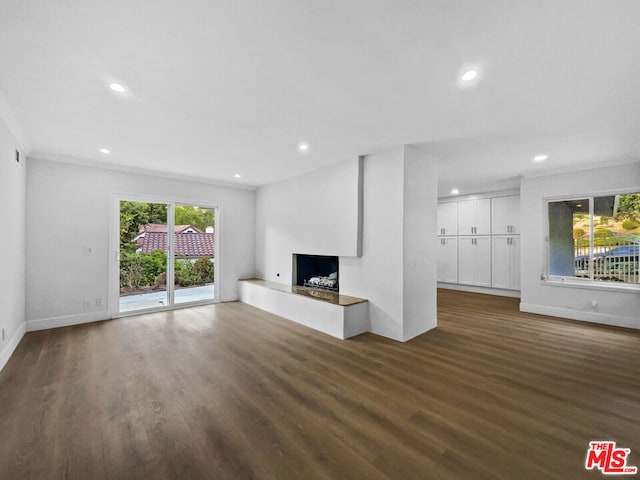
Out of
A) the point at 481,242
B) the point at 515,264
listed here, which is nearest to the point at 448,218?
the point at 481,242

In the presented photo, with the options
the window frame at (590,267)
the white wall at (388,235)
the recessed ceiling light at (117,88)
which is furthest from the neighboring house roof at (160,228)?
the window frame at (590,267)

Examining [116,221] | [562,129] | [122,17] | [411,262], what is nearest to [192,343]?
[116,221]

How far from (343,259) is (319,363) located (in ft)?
5.72

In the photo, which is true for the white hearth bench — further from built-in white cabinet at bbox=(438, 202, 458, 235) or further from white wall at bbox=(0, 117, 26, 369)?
built-in white cabinet at bbox=(438, 202, 458, 235)

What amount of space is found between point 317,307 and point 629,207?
5224mm

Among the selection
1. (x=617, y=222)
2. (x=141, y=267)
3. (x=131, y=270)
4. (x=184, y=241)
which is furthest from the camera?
(x=184, y=241)

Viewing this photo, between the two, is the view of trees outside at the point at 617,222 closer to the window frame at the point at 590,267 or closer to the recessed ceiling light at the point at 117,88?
the window frame at the point at 590,267

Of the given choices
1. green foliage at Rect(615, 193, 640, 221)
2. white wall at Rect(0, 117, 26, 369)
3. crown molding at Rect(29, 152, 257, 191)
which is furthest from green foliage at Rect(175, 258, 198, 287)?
green foliage at Rect(615, 193, 640, 221)

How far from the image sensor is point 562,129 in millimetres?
3027

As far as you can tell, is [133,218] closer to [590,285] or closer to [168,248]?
[168,248]

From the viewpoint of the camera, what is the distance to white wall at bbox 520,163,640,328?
13.6 ft

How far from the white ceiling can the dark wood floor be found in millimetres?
2546

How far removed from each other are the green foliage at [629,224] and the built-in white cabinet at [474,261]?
236cm

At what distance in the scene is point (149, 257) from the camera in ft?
16.5
